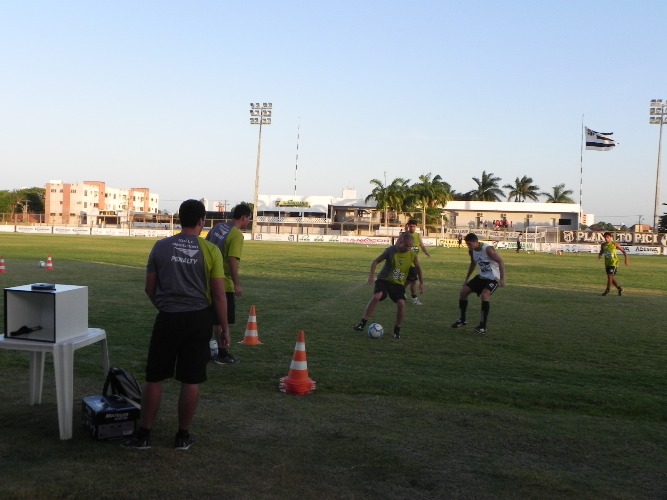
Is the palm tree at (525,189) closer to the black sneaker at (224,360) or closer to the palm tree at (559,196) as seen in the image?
the palm tree at (559,196)

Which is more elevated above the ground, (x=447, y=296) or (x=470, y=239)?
(x=470, y=239)

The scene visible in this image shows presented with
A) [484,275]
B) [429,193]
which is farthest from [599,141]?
[484,275]

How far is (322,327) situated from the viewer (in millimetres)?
10992

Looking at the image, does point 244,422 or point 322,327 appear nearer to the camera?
point 244,422

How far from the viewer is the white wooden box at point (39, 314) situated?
4.98m

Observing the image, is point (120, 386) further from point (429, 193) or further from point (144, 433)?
point (429, 193)

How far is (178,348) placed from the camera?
15.7 feet

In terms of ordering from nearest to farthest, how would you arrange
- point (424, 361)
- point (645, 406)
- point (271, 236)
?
Result: point (645, 406)
point (424, 361)
point (271, 236)

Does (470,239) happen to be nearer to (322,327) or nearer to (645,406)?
(322,327)

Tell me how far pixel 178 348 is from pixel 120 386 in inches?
36.2

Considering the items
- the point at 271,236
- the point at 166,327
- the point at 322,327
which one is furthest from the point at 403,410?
the point at 271,236

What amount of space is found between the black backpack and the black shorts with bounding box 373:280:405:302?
5.57m

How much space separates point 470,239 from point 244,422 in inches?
256

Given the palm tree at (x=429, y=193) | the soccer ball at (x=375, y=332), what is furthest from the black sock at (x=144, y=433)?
the palm tree at (x=429, y=193)
